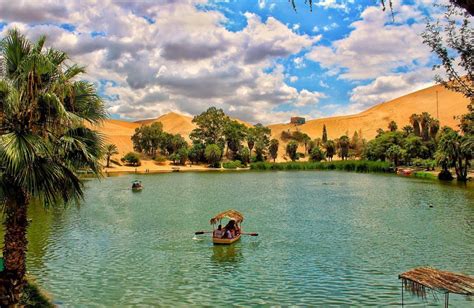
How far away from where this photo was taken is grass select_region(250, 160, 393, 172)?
10212 centimetres

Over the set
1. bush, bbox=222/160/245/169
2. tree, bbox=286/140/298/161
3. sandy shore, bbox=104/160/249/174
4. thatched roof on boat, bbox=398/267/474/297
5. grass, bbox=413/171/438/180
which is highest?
tree, bbox=286/140/298/161

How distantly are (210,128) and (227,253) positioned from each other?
388 feet

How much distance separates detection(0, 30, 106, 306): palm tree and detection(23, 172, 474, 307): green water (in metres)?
5.18

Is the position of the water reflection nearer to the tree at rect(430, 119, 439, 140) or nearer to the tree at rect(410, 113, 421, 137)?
the tree at rect(430, 119, 439, 140)

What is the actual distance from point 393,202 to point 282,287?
31.7 meters

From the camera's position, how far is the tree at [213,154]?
412 feet

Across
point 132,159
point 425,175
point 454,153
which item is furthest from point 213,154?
point 454,153

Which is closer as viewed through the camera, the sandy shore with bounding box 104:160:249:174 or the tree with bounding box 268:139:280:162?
the sandy shore with bounding box 104:160:249:174

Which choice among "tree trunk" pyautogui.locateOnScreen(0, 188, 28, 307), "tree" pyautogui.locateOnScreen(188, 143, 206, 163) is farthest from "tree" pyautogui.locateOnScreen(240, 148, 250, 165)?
"tree trunk" pyautogui.locateOnScreen(0, 188, 28, 307)

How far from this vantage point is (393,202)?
45.1 metres

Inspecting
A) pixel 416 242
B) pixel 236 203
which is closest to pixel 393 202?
pixel 236 203

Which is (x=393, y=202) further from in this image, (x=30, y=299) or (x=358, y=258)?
(x=30, y=299)

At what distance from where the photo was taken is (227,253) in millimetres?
23000

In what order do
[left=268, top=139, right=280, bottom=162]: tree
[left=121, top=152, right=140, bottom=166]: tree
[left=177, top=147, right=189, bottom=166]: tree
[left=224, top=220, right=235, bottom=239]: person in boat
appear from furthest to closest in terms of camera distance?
1. [left=268, top=139, right=280, bottom=162]: tree
2. [left=177, top=147, right=189, bottom=166]: tree
3. [left=121, top=152, right=140, bottom=166]: tree
4. [left=224, top=220, right=235, bottom=239]: person in boat
